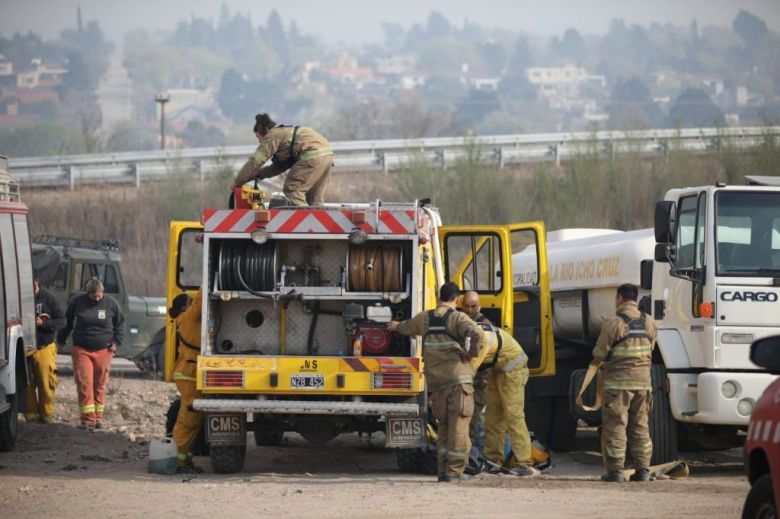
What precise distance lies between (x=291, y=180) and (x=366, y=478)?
10.1 feet

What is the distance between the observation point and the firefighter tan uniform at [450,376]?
41.2 feet

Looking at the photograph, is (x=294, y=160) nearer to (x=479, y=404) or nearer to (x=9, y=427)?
(x=479, y=404)

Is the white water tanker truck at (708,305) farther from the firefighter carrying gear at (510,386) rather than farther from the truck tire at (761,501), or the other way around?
the truck tire at (761,501)

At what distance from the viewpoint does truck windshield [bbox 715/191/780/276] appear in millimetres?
13273

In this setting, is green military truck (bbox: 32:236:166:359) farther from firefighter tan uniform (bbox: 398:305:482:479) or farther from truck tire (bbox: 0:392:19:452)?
firefighter tan uniform (bbox: 398:305:482:479)

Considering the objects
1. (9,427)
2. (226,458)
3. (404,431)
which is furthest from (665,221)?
(9,427)

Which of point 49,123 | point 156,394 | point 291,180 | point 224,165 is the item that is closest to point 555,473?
point 291,180

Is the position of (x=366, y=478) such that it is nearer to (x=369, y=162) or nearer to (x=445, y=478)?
(x=445, y=478)

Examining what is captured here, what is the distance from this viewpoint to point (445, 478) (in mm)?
12734

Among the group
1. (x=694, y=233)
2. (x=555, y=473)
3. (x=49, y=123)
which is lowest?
(x=555, y=473)

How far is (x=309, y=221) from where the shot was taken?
508 inches

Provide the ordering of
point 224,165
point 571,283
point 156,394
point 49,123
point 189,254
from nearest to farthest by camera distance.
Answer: point 571,283 < point 156,394 < point 189,254 < point 224,165 < point 49,123

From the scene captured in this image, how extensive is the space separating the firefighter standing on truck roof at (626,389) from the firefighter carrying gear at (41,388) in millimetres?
7427

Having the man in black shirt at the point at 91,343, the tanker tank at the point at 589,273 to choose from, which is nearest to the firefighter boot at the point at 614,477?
the tanker tank at the point at 589,273
